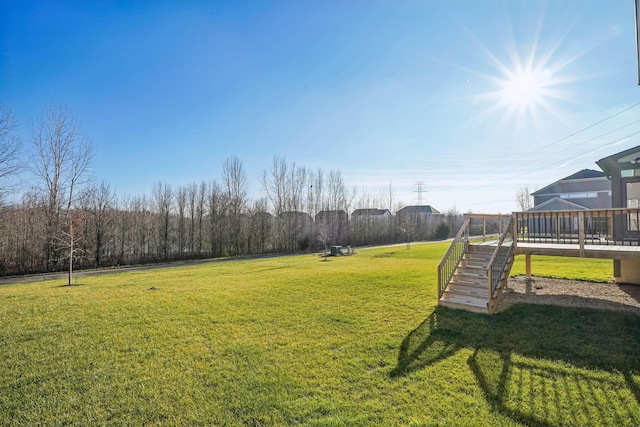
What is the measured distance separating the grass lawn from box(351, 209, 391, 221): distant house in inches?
1211

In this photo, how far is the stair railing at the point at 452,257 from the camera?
24.5 feet

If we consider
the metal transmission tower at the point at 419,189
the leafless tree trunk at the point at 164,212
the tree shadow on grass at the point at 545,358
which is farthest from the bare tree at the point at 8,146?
the metal transmission tower at the point at 419,189

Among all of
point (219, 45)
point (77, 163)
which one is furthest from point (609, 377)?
point (77, 163)

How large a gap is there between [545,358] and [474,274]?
340 centimetres

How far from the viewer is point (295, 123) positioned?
54.7ft

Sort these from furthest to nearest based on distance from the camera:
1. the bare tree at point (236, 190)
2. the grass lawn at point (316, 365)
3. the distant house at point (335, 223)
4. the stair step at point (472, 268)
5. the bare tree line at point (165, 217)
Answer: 1. the distant house at point (335, 223)
2. the bare tree at point (236, 190)
3. the bare tree line at point (165, 217)
4. the stair step at point (472, 268)
5. the grass lawn at point (316, 365)

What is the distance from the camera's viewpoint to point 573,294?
786cm

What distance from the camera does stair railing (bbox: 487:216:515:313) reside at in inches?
256

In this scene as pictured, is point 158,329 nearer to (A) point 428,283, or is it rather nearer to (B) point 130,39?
(A) point 428,283

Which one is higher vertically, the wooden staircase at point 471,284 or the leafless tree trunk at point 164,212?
the leafless tree trunk at point 164,212

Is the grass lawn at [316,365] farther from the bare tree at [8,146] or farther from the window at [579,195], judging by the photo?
the window at [579,195]

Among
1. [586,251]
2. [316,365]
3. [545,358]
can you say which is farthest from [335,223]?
[316,365]

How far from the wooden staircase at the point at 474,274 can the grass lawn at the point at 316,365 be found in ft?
1.35

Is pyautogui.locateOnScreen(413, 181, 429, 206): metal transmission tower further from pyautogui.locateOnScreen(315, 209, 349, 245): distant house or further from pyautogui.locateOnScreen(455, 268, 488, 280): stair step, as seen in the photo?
pyautogui.locateOnScreen(455, 268, 488, 280): stair step
